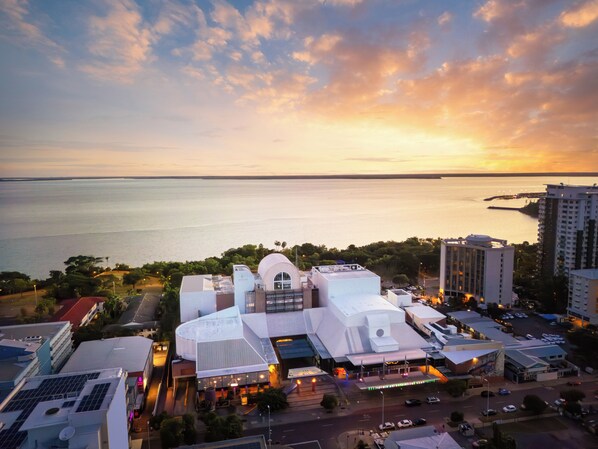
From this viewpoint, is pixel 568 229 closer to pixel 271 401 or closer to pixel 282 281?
pixel 282 281

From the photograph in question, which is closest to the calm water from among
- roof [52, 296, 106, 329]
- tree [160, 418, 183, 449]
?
roof [52, 296, 106, 329]

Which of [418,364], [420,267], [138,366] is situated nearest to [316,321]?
[418,364]

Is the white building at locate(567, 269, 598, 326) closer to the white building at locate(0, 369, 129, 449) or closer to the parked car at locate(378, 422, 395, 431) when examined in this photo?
the parked car at locate(378, 422, 395, 431)

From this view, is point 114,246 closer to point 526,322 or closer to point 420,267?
point 420,267

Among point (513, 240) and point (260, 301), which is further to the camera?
point (513, 240)

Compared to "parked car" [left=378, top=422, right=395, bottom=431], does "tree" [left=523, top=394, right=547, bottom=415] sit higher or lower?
higher

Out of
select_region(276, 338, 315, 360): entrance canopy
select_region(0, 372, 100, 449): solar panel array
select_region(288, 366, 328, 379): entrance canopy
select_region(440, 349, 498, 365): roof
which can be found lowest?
select_region(288, 366, 328, 379): entrance canopy

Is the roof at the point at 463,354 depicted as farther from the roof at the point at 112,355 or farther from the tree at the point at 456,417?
the roof at the point at 112,355
